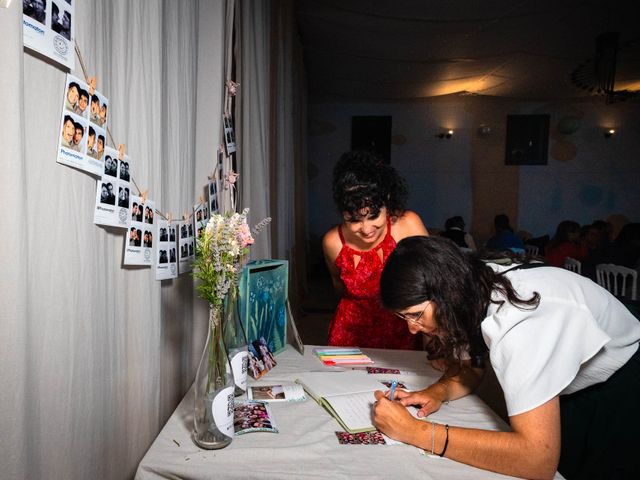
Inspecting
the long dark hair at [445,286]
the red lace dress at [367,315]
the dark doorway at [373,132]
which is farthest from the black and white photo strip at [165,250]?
the dark doorway at [373,132]

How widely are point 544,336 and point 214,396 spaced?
726mm

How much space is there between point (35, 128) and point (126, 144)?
0.99ft

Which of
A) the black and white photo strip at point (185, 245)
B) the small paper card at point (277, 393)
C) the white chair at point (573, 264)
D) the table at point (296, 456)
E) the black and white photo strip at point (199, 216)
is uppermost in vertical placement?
the black and white photo strip at point (199, 216)

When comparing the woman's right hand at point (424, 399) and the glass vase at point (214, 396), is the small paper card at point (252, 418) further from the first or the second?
the woman's right hand at point (424, 399)

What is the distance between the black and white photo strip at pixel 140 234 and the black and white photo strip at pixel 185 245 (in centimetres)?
17

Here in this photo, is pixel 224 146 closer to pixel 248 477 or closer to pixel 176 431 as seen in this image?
pixel 176 431

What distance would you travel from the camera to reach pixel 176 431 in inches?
40.9

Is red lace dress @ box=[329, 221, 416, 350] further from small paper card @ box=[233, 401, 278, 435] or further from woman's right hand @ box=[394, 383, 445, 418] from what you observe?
small paper card @ box=[233, 401, 278, 435]

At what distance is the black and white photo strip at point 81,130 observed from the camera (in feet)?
2.47

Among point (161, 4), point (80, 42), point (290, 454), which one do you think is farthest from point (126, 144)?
point (290, 454)

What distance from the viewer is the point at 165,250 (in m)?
1.19

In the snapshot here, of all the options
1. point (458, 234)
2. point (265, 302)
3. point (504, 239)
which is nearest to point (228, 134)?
point (265, 302)

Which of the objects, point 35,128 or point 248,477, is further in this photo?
point 248,477

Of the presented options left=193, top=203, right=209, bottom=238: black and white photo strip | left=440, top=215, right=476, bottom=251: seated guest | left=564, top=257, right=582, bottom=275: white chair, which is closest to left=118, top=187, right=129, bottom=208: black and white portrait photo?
left=193, top=203, right=209, bottom=238: black and white photo strip
